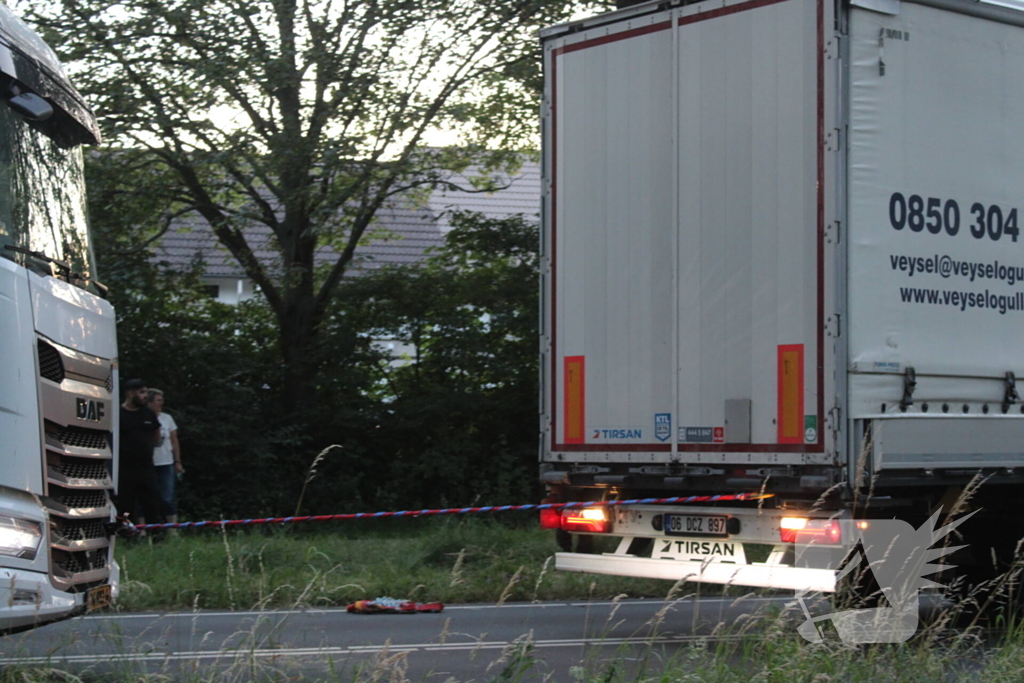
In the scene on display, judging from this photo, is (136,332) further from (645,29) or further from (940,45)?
(940,45)

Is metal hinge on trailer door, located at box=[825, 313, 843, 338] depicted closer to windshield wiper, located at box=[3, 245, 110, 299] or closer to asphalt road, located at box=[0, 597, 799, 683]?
asphalt road, located at box=[0, 597, 799, 683]

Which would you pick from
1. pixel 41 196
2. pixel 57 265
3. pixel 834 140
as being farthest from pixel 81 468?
pixel 834 140

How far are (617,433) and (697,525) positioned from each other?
0.82 m

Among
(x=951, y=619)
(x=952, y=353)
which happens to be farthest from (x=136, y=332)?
(x=951, y=619)

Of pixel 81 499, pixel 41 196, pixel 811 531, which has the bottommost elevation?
pixel 811 531

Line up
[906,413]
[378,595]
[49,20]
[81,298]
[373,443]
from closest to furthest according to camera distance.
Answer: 1. [81,298]
2. [906,413]
3. [378,595]
4. [49,20]
5. [373,443]

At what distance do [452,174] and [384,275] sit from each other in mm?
1905

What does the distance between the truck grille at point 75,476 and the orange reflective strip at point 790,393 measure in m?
3.75

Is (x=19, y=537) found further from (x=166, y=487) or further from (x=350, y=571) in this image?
(x=166, y=487)

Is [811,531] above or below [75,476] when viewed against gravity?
below

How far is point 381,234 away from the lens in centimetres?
1744

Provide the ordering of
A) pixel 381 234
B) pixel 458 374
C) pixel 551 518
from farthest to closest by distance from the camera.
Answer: pixel 458 374 → pixel 381 234 → pixel 551 518

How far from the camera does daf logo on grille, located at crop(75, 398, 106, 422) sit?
618 centimetres

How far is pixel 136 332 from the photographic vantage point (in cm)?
1638
